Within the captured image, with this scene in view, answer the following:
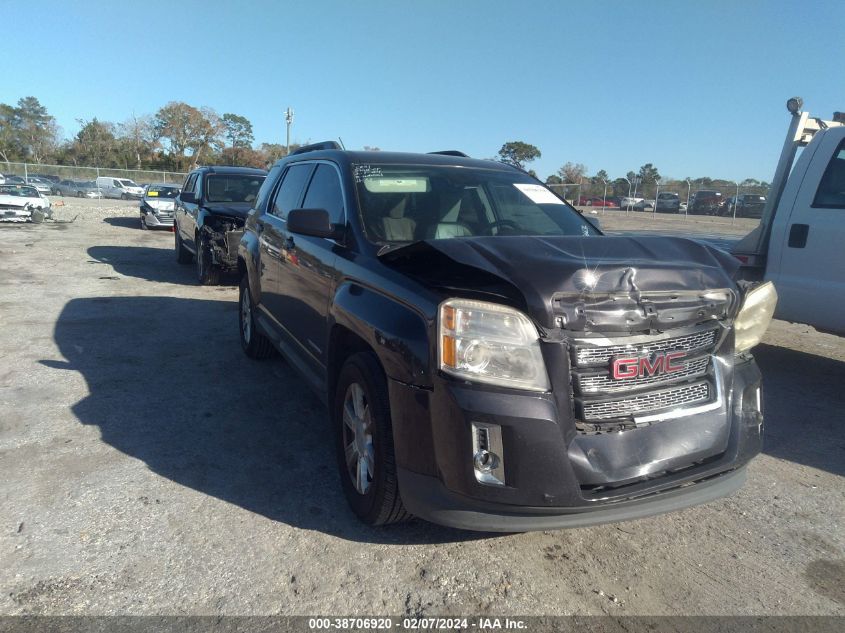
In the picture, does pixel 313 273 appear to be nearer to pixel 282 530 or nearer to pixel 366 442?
pixel 366 442

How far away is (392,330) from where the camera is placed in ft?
9.05

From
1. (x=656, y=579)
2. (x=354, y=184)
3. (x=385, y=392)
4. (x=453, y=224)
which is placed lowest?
(x=656, y=579)

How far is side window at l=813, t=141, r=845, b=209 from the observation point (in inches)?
201

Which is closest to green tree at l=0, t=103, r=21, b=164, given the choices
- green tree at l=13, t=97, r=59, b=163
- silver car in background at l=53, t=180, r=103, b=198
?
green tree at l=13, t=97, r=59, b=163

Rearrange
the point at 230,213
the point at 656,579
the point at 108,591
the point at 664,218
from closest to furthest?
the point at 108,591 → the point at 656,579 → the point at 230,213 → the point at 664,218

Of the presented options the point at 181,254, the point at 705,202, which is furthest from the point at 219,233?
the point at 705,202

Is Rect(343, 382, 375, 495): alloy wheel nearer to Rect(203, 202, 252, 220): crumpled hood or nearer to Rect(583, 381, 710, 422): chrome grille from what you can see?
Rect(583, 381, 710, 422): chrome grille

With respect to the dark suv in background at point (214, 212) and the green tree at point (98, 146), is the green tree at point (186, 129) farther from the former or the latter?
the dark suv in background at point (214, 212)

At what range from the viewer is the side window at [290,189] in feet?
15.8

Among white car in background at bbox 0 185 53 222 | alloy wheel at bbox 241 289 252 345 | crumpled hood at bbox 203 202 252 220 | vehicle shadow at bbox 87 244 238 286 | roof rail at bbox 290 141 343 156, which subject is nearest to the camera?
roof rail at bbox 290 141 343 156

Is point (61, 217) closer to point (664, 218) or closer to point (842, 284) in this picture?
point (842, 284)

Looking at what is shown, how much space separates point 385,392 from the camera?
2.84 meters

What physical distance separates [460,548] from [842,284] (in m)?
3.89

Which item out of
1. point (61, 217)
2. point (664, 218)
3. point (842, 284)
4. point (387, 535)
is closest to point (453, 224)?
point (387, 535)
